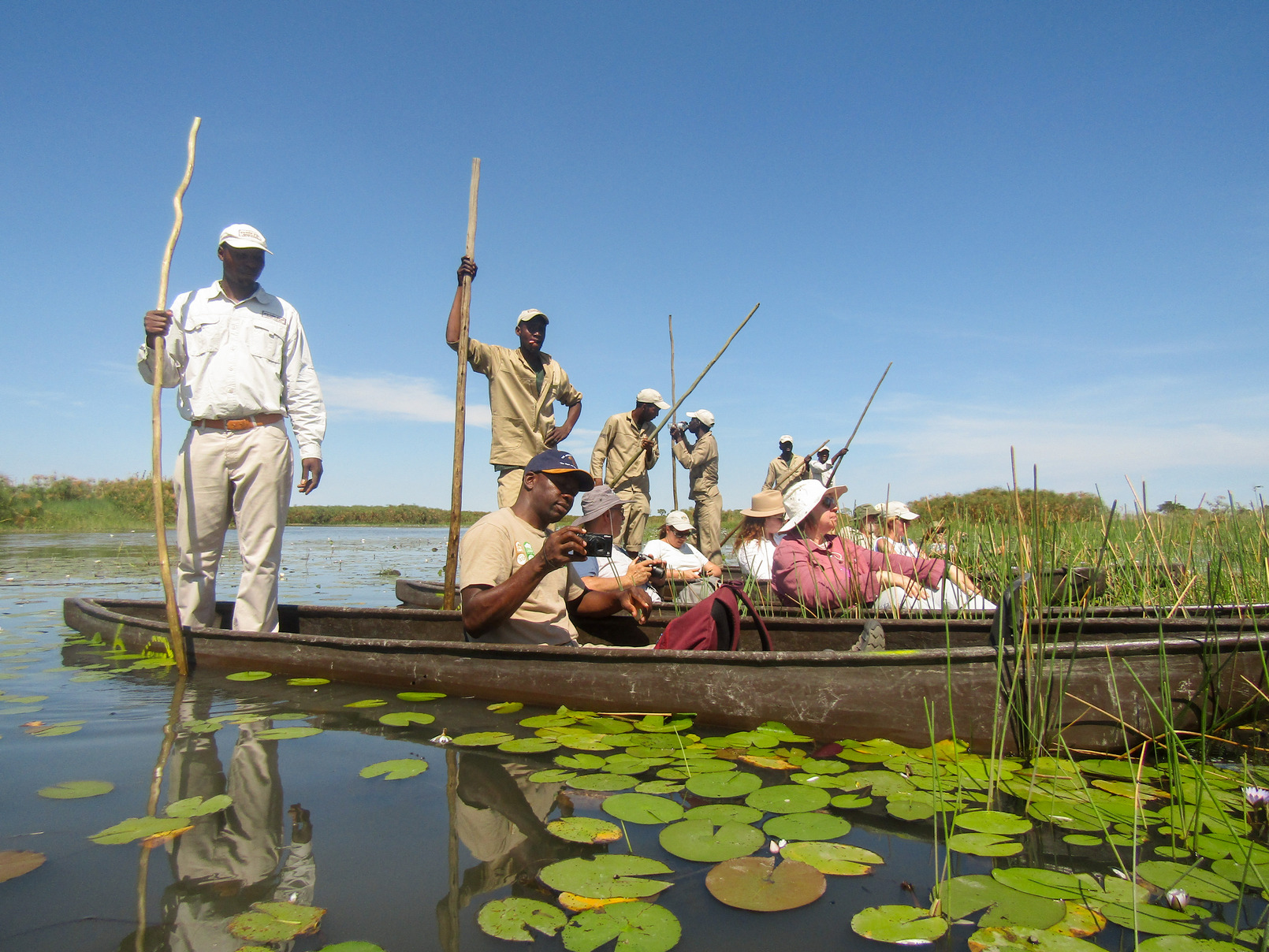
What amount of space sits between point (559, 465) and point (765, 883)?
201 cm

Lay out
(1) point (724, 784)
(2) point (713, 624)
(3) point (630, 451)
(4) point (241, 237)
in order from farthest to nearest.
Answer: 1. (3) point (630, 451)
2. (4) point (241, 237)
3. (2) point (713, 624)
4. (1) point (724, 784)

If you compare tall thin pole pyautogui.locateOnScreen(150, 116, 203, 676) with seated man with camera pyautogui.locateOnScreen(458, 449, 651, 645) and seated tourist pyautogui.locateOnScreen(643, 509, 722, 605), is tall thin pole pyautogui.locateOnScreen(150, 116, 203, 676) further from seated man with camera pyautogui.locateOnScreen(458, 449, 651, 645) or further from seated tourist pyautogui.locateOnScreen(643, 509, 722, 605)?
seated tourist pyautogui.locateOnScreen(643, 509, 722, 605)

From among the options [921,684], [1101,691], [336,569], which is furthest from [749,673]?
[336,569]

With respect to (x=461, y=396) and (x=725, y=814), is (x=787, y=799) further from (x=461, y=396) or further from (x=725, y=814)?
(x=461, y=396)

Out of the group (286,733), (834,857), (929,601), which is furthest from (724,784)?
(929,601)

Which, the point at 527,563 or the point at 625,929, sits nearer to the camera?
the point at 625,929

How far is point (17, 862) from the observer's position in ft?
5.39

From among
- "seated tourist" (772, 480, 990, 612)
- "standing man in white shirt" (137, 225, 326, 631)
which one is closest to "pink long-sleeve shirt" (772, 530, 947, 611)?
"seated tourist" (772, 480, 990, 612)

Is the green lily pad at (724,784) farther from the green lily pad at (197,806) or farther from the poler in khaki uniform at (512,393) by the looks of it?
the poler in khaki uniform at (512,393)

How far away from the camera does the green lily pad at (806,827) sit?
1811 mm

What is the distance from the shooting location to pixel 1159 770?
91.2 inches

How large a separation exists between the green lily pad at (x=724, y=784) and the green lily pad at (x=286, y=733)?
1519 millimetres

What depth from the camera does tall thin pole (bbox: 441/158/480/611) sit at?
4.91 meters

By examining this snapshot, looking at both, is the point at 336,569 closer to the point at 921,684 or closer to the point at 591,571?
the point at 591,571
